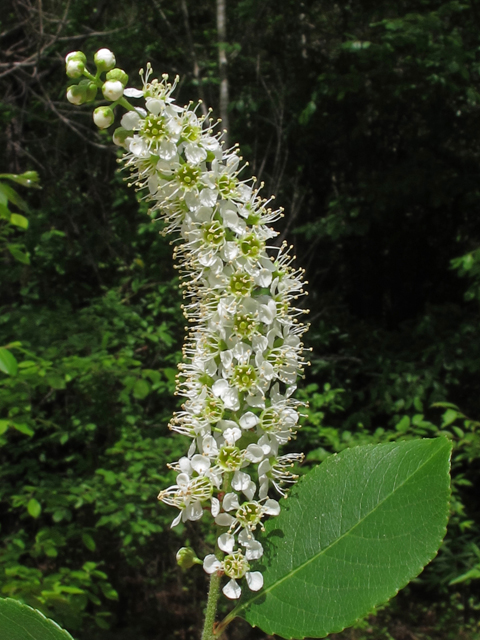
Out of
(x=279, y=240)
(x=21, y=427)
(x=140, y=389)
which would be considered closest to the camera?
(x=21, y=427)

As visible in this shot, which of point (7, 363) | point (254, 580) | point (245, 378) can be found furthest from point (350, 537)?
point (7, 363)

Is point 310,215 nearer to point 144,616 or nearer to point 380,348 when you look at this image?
point 380,348

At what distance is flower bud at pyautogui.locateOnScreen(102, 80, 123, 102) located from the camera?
3.24ft

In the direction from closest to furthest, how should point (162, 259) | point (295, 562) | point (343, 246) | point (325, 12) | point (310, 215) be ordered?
1. point (295, 562)
2. point (162, 259)
3. point (325, 12)
4. point (310, 215)
5. point (343, 246)

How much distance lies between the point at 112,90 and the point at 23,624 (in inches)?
32.5

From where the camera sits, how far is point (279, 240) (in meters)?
5.31

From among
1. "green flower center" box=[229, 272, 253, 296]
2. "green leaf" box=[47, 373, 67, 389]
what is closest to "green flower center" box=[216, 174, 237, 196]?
"green flower center" box=[229, 272, 253, 296]

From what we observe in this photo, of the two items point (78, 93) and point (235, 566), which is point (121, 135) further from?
point (235, 566)

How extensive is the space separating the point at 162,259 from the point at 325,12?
329 cm

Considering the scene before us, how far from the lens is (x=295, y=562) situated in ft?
3.08

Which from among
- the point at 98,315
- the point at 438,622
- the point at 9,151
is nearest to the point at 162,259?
the point at 98,315

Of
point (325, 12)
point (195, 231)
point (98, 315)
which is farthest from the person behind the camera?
point (325, 12)

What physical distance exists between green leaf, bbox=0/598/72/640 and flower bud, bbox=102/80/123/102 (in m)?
0.79

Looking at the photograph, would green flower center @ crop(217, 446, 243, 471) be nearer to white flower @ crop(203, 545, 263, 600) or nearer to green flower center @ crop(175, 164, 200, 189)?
white flower @ crop(203, 545, 263, 600)
